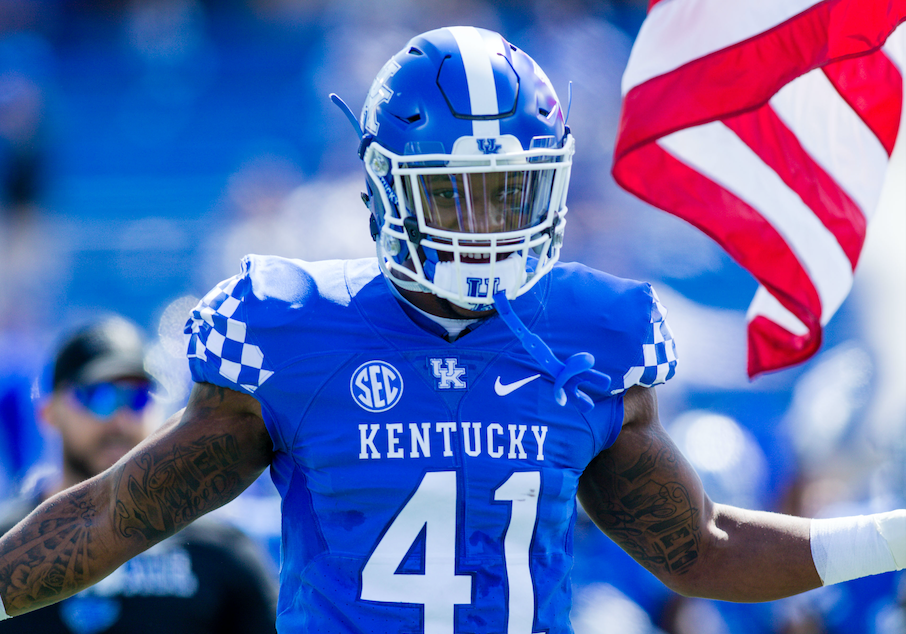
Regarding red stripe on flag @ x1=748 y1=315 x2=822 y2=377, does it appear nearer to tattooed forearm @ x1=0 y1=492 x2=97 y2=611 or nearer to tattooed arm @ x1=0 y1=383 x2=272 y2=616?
tattooed arm @ x1=0 y1=383 x2=272 y2=616

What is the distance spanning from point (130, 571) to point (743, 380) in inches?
198

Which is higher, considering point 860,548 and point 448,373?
point 448,373

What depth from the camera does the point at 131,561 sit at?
277 cm

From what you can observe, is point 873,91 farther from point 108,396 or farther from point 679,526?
point 108,396

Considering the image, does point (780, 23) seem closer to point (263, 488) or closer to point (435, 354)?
Result: point (435, 354)

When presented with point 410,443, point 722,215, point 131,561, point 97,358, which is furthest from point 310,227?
point 410,443

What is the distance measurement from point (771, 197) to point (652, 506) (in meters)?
0.95

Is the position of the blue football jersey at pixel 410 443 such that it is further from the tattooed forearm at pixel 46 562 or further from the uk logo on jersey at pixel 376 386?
the tattooed forearm at pixel 46 562

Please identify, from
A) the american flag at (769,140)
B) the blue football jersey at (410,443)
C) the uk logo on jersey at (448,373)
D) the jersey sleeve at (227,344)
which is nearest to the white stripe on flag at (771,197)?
the american flag at (769,140)

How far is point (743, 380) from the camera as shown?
6949mm

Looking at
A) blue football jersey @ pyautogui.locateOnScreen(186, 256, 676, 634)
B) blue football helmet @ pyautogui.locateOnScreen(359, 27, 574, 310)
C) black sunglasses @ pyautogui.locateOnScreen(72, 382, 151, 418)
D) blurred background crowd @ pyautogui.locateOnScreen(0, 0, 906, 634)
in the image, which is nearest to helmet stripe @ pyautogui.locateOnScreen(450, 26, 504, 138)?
blue football helmet @ pyautogui.locateOnScreen(359, 27, 574, 310)

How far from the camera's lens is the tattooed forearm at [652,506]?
1.88 metres

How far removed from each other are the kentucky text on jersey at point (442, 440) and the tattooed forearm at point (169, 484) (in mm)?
253

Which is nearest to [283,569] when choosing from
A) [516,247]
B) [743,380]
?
[516,247]
